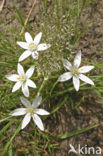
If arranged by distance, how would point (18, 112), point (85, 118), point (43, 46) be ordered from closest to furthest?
point (43, 46) < point (18, 112) < point (85, 118)

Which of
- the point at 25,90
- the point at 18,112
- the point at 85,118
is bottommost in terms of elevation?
the point at 85,118

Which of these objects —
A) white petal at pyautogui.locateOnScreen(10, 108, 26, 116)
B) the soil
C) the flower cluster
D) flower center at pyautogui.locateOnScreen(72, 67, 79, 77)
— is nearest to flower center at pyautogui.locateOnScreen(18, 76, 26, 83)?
the flower cluster

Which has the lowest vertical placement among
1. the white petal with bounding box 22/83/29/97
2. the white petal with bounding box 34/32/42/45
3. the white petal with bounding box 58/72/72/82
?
the white petal with bounding box 22/83/29/97

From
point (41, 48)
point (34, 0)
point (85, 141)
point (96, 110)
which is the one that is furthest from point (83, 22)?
point (85, 141)

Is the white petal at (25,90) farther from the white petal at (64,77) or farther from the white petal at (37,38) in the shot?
the white petal at (37,38)

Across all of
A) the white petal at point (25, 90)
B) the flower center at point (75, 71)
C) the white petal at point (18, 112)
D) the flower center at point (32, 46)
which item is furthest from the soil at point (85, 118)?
the flower center at point (32, 46)

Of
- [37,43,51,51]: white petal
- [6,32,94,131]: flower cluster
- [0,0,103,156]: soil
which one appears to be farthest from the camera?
[0,0,103,156]: soil

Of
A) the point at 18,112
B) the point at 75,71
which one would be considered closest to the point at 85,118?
the point at 75,71

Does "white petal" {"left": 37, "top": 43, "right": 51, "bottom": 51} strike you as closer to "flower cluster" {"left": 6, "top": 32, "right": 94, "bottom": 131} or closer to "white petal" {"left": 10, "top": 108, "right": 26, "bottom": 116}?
"flower cluster" {"left": 6, "top": 32, "right": 94, "bottom": 131}

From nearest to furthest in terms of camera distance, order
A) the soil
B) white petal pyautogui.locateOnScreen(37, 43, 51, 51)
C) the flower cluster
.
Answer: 1. white petal pyautogui.locateOnScreen(37, 43, 51, 51)
2. the flower cluster
3. the soil

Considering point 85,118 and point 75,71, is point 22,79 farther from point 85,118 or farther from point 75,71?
point 85,118

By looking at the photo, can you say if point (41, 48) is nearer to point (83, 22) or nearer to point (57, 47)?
point (57, 47)
